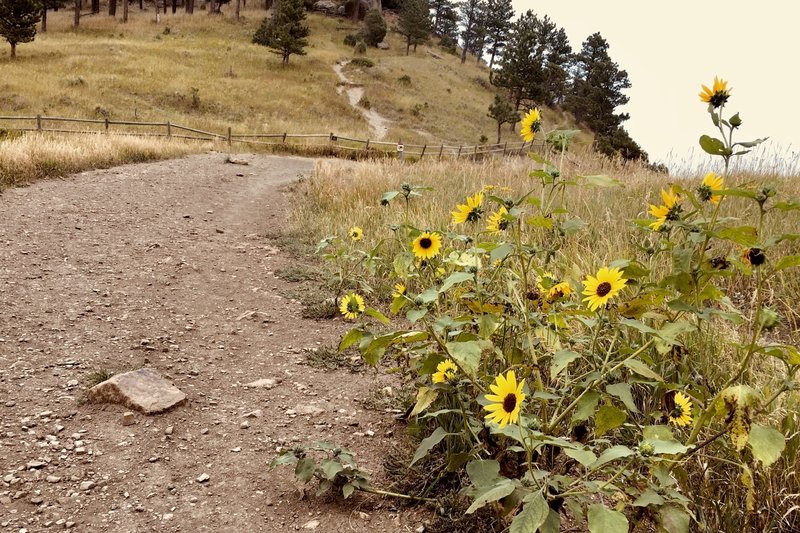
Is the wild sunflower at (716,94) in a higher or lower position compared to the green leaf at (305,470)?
higher

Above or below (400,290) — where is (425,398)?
below

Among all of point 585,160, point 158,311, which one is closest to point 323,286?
point 158,311

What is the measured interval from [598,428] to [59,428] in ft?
8.61

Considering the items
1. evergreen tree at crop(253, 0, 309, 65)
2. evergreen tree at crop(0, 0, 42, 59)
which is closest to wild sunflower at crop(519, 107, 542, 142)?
evergreen tree at crop(0, 0, 42, 59)

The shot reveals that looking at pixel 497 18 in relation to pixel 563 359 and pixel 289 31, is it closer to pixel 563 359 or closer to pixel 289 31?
pixel 289 31

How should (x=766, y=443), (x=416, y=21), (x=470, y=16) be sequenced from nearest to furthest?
(x=766, y=443), (x=416, y=21), (x=470, y=16)

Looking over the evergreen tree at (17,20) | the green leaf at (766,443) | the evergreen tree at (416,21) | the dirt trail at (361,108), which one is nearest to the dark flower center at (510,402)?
the green leaf at (766,443)

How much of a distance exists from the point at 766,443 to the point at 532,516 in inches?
23.2

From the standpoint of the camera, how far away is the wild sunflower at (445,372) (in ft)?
6.51

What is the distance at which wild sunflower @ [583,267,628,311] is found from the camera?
1.50m

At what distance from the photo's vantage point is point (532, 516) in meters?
1.33

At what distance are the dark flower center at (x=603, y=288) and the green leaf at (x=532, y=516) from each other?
0.59 m

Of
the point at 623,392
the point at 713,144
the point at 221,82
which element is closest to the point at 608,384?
the point at 623,392

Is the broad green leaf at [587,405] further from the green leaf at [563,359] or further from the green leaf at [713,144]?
the green leaf at [713,144]
